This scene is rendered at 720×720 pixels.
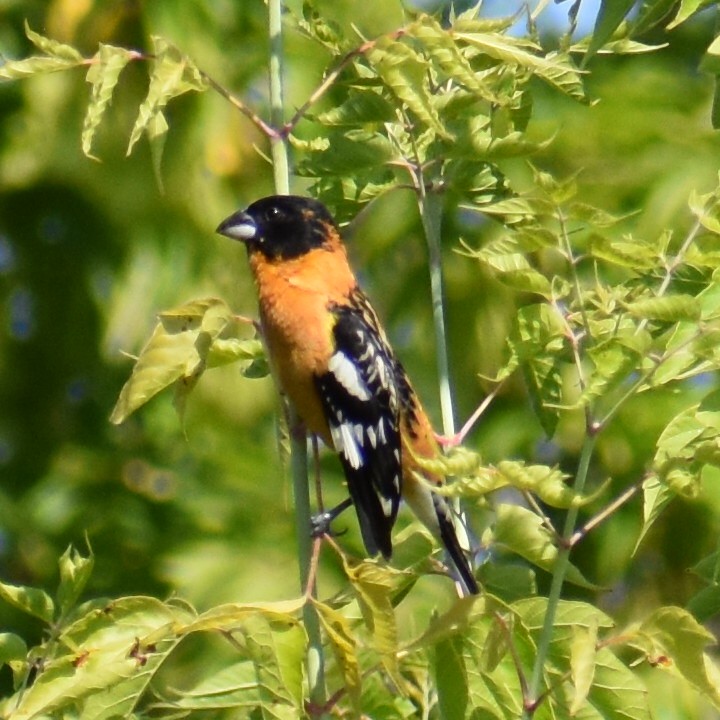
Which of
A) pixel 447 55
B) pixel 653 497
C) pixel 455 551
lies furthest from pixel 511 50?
pixel 455 551

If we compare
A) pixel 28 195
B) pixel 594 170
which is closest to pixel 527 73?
pixel 594 170

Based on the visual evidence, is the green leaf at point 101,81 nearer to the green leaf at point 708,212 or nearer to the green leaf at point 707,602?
the green leaf at point 708,212

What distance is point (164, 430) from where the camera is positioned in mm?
5871

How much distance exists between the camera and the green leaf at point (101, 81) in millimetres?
1930

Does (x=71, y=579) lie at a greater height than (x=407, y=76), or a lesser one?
lesser

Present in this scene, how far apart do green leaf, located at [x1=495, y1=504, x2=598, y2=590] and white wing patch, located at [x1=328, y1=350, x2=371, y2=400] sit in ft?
3.96

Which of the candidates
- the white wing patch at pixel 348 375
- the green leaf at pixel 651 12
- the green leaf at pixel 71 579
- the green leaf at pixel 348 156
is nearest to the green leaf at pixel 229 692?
the green leaf at pixel 71 579

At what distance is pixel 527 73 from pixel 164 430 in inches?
152

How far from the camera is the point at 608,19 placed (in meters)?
1.83

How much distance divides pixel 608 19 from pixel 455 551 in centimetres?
100

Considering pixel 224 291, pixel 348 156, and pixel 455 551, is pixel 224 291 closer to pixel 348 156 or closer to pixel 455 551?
pixel 455 551

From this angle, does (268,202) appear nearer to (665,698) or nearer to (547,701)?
(547,701)

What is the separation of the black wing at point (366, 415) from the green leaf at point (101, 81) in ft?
3.61

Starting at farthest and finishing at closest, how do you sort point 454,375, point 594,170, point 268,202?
point 454,375 < point 594,170 < point 268,202
